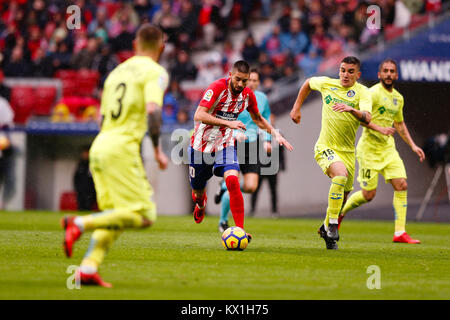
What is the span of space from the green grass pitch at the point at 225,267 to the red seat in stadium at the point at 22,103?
10.2 meters

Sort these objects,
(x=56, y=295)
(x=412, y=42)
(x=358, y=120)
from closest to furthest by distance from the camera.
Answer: (x=56, y=295) < (x=358, y=120) < (x=412, y=42)

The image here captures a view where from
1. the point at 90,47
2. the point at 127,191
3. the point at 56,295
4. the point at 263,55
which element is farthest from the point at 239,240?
the point at 90,47

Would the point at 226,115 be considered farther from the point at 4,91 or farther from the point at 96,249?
the point at 4,91

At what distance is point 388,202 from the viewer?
818 inches

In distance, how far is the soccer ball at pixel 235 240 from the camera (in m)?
9.58

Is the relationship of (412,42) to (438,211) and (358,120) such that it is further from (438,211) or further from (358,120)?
(358,120)

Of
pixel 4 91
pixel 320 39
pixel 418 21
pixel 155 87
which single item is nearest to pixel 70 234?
pixel 155 87

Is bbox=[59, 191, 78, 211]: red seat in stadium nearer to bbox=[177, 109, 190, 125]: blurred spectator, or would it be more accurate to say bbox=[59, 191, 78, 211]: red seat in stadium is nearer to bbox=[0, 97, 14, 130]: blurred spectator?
bbox=[0, 97, 14, 130]: blurred spectator

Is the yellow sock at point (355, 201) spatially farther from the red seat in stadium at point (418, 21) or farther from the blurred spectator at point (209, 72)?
the blurred spectator at point (209, 72)

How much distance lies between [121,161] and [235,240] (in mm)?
3418

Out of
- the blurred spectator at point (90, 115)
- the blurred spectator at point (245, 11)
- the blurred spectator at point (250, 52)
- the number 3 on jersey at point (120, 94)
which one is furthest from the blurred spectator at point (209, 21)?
the number 3 on jersey at point (120, 94)

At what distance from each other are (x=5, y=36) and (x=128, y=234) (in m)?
14.4

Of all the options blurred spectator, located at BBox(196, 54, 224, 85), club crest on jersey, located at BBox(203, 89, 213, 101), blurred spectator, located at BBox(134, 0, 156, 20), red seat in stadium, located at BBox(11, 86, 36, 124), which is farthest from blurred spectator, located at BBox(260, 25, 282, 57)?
club crest on jersey, located at BBox(203, 89, 213, 101)

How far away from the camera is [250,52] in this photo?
22.4m
